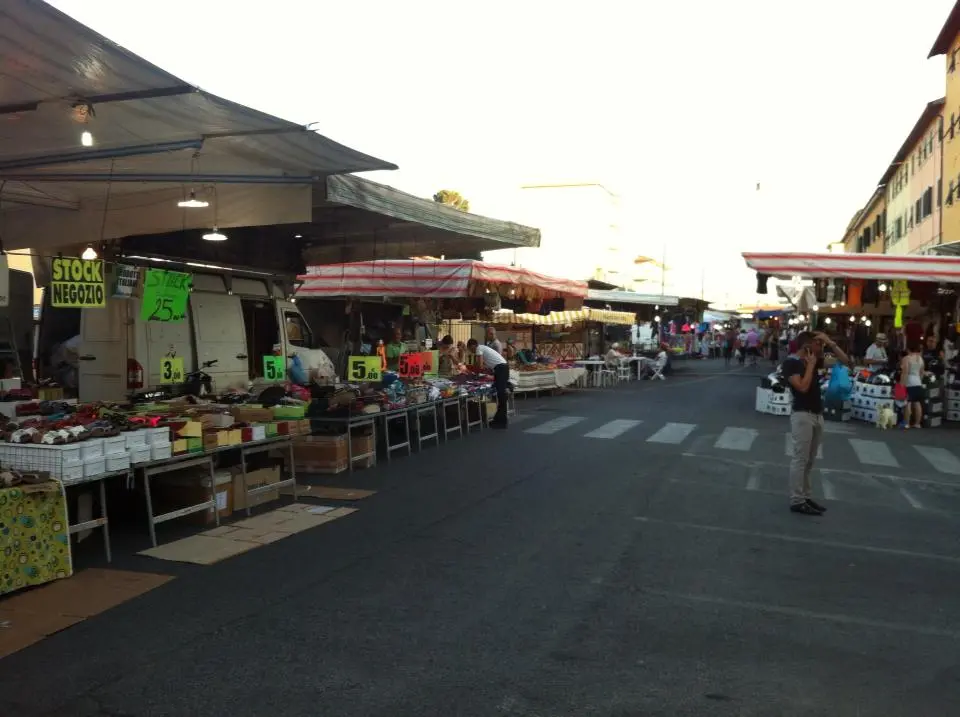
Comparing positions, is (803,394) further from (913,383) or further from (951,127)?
(951,127)

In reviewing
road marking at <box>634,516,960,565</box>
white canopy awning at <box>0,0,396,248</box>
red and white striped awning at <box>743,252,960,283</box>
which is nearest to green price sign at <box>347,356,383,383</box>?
white canopy awning at <box>0,0,396,248</box>

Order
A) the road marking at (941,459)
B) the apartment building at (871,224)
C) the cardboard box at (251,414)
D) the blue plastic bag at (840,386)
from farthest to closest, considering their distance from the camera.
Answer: the apartment building at (871,224)
the blue plastic bag at (840,386)
the road marking at (941,459)
the cardboard box at (251,414)

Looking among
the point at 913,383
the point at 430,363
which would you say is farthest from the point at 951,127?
the point at 430,363

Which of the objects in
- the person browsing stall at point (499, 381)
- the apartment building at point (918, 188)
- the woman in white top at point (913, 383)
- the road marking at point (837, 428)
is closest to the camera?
the road marking at point (837, 428)

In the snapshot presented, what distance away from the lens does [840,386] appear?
1647cm

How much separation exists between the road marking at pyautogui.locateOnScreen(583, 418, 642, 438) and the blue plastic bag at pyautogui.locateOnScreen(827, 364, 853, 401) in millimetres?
4450

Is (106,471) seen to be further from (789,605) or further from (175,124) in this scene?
(789,605)

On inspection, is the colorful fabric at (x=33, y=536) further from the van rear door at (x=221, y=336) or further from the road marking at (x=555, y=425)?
the road marking at (x=555, y=425)

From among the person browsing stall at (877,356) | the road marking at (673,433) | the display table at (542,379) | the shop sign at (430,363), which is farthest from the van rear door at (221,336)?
the person browsing stall at (877,356)

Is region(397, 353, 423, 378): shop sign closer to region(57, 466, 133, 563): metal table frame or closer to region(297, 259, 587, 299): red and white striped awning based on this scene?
region(297, 259, 587, 299): red and white striped awning

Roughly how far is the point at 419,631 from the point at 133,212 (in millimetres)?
8280

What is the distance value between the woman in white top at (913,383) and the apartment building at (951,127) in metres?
13.6

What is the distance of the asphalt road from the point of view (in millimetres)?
3861

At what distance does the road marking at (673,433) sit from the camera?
13.1 m
